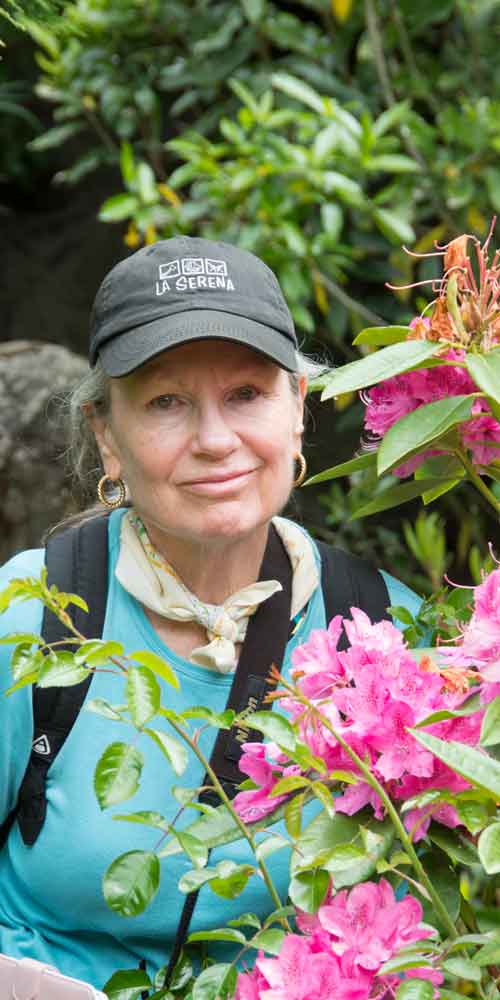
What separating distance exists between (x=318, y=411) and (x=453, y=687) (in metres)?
2.72

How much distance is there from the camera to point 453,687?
132 centimetres

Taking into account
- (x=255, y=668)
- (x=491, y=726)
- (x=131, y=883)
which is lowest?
(x=255, y=668)

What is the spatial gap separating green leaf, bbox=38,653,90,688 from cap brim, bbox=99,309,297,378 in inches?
26.2

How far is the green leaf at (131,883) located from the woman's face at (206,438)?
662 mm

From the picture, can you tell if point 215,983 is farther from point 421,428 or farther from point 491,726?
point 421,428

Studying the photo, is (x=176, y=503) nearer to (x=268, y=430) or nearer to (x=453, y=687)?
(x=268, y=430)

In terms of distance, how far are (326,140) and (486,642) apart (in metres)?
2.53

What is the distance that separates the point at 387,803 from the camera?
1.23 meters

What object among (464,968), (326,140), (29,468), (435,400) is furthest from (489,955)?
(326,140)

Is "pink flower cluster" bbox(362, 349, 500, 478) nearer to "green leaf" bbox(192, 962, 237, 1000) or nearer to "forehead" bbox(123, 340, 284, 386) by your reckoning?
"forehead" bbox(123, 340, 284, 386)

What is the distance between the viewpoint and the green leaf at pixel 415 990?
3.87ft

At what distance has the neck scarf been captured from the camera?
200 centimetres

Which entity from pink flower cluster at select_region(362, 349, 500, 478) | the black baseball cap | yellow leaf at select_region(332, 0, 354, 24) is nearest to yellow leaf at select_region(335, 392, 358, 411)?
pink flower cluster at select_region(362, 349, 500, 478)

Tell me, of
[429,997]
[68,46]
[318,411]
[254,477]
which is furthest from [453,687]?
[68,46]
